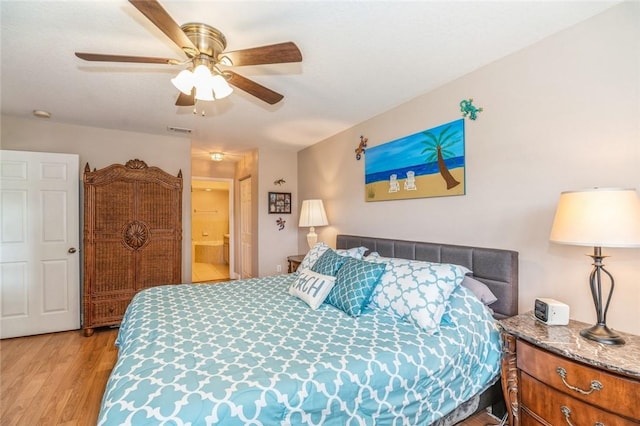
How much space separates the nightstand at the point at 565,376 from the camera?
1218 millimetres

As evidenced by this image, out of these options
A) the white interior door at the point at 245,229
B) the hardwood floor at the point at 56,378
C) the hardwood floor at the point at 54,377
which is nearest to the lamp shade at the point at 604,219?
the hardwood floor at the point at 56,378

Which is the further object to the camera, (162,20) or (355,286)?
(355,286)

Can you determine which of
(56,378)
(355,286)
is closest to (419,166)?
(355,286)

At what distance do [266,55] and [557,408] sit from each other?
230 centimetres

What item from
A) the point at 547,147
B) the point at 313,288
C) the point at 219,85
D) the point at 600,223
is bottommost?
the point at 313,288

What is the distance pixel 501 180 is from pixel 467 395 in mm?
1438

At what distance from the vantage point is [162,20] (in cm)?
133

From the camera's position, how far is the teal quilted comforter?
3.61 ft

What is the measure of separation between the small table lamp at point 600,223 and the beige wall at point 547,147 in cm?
31

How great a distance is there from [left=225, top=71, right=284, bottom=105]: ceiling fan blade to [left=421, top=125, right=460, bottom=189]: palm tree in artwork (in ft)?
4.61

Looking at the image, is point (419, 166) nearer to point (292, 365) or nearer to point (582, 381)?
point (582, 381)

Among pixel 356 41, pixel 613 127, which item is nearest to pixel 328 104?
pixel 356 41

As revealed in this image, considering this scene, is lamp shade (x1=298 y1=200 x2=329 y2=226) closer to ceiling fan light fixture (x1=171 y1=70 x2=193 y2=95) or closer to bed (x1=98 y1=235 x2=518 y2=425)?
bed (x1=98 y1=235 x2=518 y2=425)

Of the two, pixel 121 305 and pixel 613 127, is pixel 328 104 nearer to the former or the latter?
pixel 613 127
